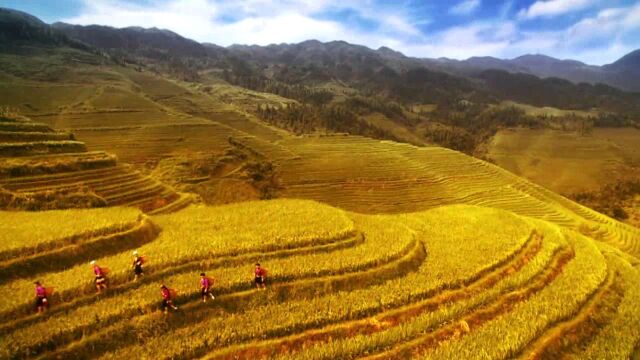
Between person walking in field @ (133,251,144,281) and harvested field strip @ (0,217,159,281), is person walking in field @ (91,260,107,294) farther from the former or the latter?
harvested field strip @ (0,217,159,281)

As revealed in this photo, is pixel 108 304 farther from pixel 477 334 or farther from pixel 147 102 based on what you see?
pixel 147 102

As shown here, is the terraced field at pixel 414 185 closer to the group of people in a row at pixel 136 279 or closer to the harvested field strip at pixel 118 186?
the harvested field strip at pixel 118 186

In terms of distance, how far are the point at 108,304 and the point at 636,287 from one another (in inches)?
1125

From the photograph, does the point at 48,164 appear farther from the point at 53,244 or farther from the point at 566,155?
the point at 566,155

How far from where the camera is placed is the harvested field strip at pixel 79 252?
16828mm

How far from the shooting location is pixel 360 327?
16.3m

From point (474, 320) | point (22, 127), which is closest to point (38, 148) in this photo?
point (22, 127)

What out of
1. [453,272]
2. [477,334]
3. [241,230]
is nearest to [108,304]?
[241,230]

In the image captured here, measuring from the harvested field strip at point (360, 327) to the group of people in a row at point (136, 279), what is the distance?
8.38 ft

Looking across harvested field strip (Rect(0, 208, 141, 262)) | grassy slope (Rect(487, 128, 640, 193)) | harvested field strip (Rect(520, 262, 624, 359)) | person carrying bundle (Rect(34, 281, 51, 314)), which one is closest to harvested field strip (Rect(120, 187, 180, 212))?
harvested field strip (Rect(0, 208, 141, 262))

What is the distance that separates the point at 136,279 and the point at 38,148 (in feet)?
87.0

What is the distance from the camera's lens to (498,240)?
2669cm

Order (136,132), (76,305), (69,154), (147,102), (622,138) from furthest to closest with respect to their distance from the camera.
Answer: (622,138) → (147,102) → (136,132) → (69,154) → (76,305)

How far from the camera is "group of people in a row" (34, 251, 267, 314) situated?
14212 millimetres
